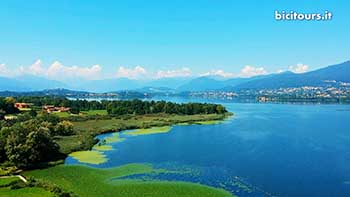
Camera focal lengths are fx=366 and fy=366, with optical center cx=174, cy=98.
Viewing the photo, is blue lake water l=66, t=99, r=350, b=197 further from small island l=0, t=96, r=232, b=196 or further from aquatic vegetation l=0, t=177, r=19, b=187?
aquatic vegetation l=0, t=177, r=19, b=187

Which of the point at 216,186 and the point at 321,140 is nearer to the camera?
the point at 216,186

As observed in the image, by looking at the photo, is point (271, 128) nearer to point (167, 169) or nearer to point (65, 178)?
point (167, 169)

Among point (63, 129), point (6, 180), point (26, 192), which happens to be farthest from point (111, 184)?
point (63, 129)

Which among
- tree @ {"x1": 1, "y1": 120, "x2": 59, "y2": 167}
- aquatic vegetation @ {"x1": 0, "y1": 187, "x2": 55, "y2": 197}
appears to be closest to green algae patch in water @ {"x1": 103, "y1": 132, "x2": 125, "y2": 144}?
tree @ {"x1": 1, "y1": 120, "x2": 59, "y2": 167}

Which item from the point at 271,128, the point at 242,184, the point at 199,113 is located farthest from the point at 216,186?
the point at 199,113

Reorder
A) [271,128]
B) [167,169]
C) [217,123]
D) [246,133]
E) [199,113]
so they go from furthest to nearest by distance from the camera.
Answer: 1. [199,113]
2. [217,123]
3. [271,128]
4. [246,133]
5. [167,169]

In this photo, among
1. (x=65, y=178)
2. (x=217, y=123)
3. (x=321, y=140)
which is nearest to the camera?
(x=65, y=178)

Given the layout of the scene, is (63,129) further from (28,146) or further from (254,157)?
(254,157)
